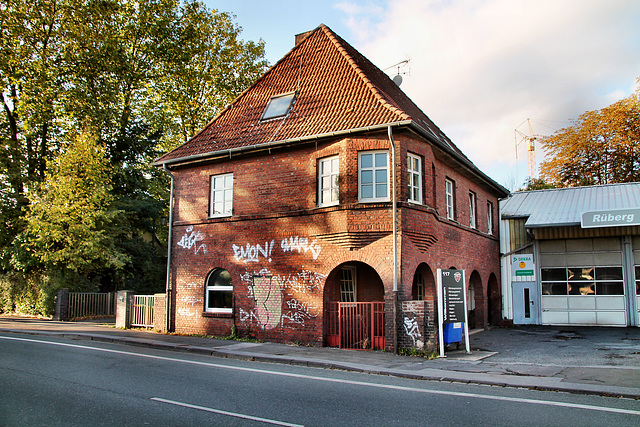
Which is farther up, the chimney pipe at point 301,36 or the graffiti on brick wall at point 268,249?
the chimney pipe at point 301,36

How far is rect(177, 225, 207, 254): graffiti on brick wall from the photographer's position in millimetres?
16891

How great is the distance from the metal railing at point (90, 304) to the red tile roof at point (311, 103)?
926 cm

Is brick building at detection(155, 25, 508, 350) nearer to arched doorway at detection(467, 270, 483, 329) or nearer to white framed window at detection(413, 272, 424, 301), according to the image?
white framed window at detection(413, 272, 424, 301)

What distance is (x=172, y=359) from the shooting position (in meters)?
11.5

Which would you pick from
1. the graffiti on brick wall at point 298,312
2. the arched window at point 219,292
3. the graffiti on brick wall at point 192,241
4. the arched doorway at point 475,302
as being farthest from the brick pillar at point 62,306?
the arched doorway at point 475,302

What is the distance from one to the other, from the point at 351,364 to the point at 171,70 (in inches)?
1007

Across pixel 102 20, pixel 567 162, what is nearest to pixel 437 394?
pixel 102 20

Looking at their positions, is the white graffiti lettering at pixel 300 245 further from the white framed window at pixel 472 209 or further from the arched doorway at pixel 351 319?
the white framed window at pixel 472 209

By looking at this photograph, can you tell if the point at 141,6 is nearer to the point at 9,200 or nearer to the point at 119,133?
the point at 119,133

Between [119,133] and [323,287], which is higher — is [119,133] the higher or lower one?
the higher one

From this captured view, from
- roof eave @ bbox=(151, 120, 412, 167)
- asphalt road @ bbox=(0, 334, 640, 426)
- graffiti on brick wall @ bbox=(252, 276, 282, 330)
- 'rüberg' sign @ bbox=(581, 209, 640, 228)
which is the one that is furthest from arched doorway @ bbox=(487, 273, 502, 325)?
asphalt road @ bbox=(0, 334, 640, 426)

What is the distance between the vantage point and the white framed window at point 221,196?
54.8ft

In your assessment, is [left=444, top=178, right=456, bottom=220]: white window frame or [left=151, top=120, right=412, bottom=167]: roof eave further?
[left=444, top=178, right=456, bottom=220]: white window frame

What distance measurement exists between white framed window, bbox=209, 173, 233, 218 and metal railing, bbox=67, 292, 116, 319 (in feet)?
32.8
